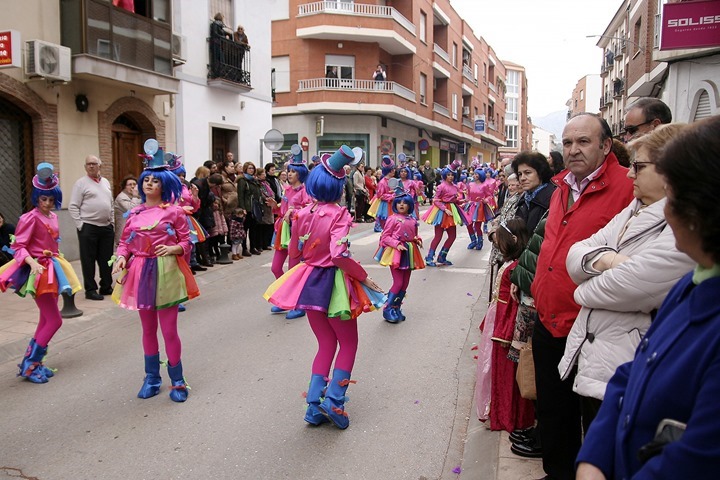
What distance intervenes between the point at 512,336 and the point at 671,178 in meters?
2.68

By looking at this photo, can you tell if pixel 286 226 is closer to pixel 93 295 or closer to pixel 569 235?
pixel 93 295

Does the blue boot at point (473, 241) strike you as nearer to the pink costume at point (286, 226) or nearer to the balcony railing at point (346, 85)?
the pink costume at point (286, 226)

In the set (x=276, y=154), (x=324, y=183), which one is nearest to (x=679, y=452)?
(x=324, y=183)

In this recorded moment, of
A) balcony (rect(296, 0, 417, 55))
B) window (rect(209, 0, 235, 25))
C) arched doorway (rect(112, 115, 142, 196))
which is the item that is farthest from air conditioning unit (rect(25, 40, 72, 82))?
balcony (rect(296, 0, 417, 55))

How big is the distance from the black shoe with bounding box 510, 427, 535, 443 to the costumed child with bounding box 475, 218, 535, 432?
10 centimetres

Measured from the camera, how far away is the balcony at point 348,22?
2728cm

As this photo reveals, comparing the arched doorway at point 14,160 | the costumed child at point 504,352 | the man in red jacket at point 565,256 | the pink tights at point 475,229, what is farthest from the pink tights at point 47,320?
the pink tights at point 475,229

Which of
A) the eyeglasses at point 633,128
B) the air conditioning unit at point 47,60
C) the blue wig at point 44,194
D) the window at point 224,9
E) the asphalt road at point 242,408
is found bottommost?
the asphalt road at point 242,408

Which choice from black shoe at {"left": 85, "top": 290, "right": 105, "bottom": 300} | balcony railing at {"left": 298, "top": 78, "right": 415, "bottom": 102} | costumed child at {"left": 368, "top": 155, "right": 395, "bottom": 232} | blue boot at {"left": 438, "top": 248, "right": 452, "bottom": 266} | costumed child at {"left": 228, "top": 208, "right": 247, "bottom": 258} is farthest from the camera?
balcony railing at {"left": 298, "top": 78, "right": 415, "bottom": 102}

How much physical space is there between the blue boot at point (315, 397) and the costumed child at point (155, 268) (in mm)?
1212

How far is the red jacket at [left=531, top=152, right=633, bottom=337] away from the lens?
9.51ft

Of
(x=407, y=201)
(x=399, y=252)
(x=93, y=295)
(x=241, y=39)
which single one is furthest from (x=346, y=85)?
(x=399, y=252)

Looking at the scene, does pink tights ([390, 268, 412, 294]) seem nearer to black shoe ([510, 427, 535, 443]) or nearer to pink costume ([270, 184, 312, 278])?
pink costume ([270, 184, 312, 278])

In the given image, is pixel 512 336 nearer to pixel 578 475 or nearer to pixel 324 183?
pixel 324 183
